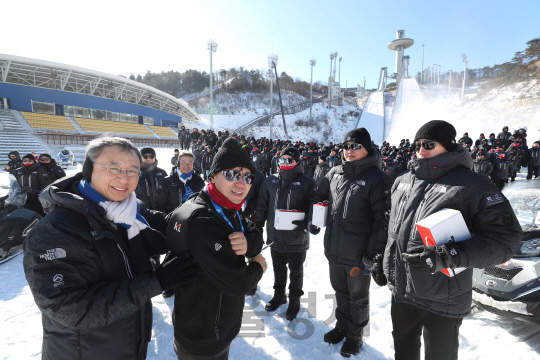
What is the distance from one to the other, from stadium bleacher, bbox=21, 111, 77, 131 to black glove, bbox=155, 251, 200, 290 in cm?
3303

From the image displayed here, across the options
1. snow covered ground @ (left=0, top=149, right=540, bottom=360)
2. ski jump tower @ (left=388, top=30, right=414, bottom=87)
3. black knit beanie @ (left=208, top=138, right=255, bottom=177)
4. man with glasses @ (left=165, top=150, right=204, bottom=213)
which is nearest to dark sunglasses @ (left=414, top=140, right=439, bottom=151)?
black knit beanie @ (left=208, top=138, right=255, bottom=177)

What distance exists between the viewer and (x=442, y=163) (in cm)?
179

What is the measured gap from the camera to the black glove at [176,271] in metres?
1.26

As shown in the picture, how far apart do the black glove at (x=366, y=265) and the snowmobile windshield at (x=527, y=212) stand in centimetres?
190

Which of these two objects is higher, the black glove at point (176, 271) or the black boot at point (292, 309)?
the black glove at point (176, 271)

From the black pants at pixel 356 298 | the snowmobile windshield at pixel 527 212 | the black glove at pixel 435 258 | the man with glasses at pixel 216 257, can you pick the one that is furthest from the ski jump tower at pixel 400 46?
the man with glasses at pixel 216 257

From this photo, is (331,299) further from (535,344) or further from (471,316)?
(535,344)

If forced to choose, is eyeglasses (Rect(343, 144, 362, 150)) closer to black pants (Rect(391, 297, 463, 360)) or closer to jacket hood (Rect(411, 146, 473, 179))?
jacket hood (Rect(411, 146, 473, 179))

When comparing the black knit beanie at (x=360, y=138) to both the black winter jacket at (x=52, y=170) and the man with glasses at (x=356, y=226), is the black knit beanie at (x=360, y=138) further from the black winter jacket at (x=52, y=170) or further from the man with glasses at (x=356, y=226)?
the black winter jacket at (x=52, y=170)

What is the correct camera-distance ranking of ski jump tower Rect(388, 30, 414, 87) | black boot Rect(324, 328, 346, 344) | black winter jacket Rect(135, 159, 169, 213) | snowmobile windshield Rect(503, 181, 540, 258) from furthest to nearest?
ski jump tower Rect(388, 30, 414, 87), black winter jacket Rect(135, 159, 169, 213), snowmobile windshield Rect(503, 181, 540, 258), black boot Rect(324, 328, 346, 344)

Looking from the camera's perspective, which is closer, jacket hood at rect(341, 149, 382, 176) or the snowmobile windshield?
Answer: jacket hood at rect(341, 149, 382, 176)

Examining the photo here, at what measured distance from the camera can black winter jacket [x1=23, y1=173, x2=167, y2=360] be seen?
1.05 m

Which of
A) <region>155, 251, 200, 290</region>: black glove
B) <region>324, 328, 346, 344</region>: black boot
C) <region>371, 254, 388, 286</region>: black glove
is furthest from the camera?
<region>324, 328, 346, 344</region>: black boot

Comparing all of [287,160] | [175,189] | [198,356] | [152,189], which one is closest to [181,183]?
[175,189]
